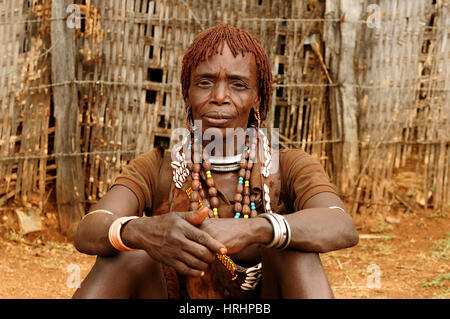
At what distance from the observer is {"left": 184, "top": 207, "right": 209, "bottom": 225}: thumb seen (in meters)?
1.97

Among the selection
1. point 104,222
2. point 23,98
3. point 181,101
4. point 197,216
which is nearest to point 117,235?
point 104,222

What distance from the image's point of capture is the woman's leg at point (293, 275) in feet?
6.54

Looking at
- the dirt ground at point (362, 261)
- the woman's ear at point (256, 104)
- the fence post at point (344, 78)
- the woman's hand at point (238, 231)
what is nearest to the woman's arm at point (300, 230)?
the woman's hand at point (238, 231)

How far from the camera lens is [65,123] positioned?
16.4 feet

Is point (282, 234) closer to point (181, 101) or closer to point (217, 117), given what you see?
point (217, 117)

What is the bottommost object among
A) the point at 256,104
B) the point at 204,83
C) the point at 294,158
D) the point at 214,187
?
the point at 214,187

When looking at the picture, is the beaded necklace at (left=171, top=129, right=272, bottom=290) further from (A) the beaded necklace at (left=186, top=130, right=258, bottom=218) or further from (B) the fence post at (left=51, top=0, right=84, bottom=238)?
(B) the fence post at (left=51, top=0, right=84, bottom=238)

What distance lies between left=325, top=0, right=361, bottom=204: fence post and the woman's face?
3.01 m

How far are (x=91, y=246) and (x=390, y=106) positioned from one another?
3967 mm

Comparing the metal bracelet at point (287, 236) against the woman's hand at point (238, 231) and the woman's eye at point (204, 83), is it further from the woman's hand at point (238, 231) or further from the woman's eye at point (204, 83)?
the woman's eye at point (204, 83)

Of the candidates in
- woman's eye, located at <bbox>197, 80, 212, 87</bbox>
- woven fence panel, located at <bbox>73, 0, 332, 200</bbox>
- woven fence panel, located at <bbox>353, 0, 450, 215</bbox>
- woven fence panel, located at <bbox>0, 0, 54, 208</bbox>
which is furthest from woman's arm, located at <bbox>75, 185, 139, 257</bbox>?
woven fence panel, located at <bbox>353, 0, 450, 215</bbox>

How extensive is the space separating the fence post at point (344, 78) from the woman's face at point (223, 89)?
119 inches

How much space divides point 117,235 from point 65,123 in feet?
10.5
